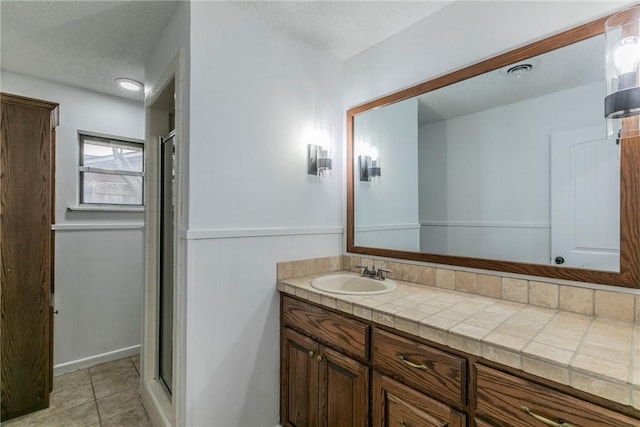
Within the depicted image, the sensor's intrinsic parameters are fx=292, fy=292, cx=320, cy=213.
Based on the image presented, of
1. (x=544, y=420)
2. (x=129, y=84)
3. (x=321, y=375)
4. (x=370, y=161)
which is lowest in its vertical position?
(x=321, y=375)

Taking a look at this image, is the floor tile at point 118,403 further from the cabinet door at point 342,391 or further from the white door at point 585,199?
the white door at point 585,199

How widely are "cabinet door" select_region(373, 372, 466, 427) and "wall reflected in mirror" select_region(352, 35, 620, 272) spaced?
76cm

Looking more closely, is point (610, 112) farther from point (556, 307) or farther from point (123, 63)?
point (123, 63)

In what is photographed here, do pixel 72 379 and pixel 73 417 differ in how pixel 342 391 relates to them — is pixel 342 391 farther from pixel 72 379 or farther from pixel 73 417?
pixel 72 379

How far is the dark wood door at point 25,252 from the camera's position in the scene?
6.08ft

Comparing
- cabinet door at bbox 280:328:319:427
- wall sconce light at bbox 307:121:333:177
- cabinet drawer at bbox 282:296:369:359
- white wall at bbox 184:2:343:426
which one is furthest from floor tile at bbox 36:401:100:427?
wall sconce light at bbox 307:121:333:177

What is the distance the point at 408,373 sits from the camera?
1.12 m

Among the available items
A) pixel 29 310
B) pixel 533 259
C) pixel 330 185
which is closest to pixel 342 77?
pixel 330 185

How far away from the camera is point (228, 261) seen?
5.20 ft

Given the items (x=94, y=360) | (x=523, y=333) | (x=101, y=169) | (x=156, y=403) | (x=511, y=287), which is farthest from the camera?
(x=101, y=169)

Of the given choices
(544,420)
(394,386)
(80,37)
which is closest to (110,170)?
(80,37)

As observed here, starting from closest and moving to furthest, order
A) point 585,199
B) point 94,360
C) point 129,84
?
point 585,199 → point 129,84 → point 94,360

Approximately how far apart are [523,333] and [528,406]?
0.22 metres

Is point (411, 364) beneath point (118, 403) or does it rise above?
above
